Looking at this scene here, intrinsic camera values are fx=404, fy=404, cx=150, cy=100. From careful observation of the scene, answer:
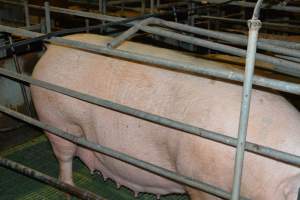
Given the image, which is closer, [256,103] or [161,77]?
[256,103]

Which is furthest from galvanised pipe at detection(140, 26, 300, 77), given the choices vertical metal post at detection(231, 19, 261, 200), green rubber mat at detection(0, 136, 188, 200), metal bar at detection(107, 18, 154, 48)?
green rubber mat at detection(0, 136, 188, 200)

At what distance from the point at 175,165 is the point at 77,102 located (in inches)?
29.1

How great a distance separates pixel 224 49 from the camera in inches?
74.8

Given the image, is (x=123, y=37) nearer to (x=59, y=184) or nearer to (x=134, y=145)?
(x=134, y=145)

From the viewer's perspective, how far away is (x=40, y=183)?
323 centimetres

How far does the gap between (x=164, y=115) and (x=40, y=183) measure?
5.25 ft

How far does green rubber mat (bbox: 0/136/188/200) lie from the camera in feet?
10.1

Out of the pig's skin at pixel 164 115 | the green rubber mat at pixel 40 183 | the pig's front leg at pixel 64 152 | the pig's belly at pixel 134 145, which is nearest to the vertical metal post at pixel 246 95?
the pig's skin at pixel 164 115

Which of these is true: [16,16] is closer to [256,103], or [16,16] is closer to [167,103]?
[167,103]

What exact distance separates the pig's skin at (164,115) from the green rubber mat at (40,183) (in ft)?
1.04

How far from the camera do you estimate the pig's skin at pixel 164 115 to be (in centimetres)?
176

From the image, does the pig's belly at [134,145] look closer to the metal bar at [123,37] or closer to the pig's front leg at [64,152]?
the pig's front leg at [64,152]

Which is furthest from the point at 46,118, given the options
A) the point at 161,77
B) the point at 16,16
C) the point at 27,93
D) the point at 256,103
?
the point at 16,16

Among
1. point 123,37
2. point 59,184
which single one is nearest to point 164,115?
point 123,37
